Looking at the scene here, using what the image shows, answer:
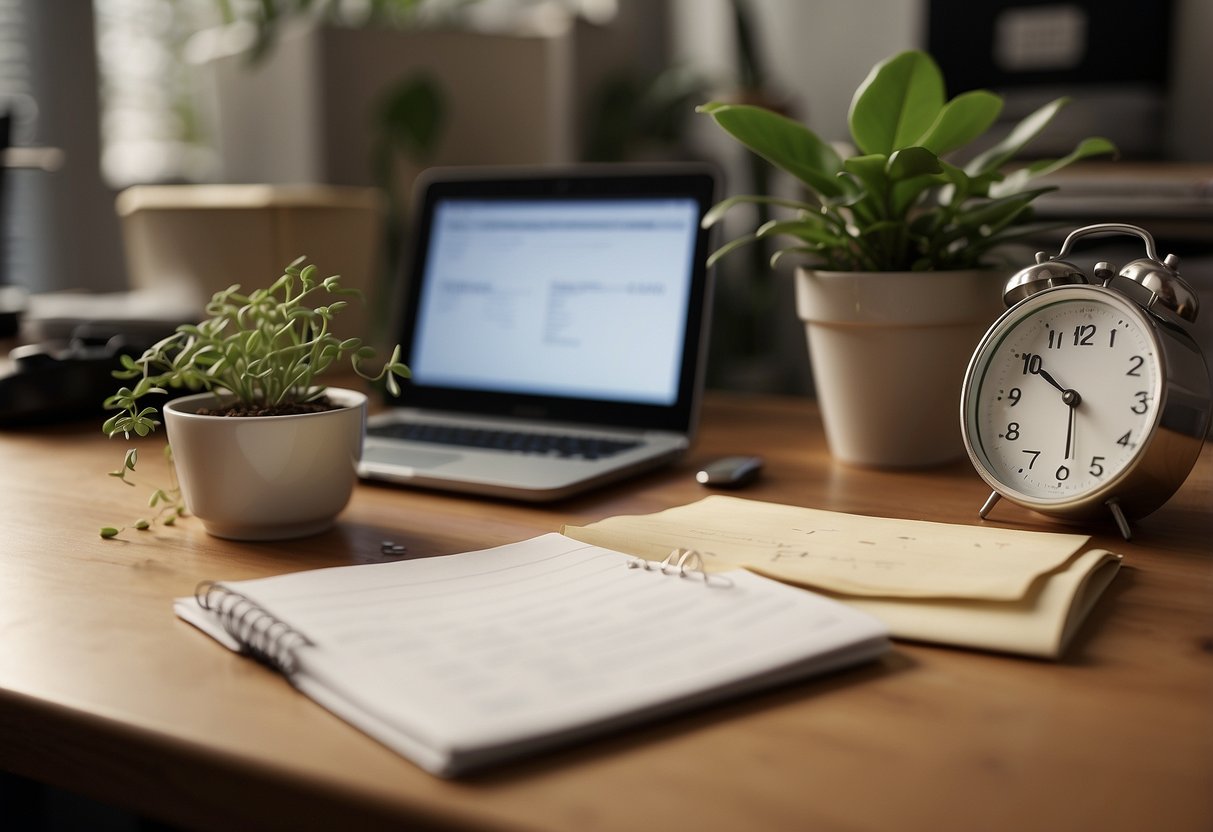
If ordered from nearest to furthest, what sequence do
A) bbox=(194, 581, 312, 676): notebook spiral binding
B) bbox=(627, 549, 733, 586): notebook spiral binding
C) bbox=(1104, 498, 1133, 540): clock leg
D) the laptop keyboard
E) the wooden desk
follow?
the wooden desk → bbox=(194, 581, 312, 676): notebook spiral binding → bbox=(627, 549, 733, 586): notebook spiral binding → bbox=(1104, 498, 1133, 540): clock leg → the laptop keyboard

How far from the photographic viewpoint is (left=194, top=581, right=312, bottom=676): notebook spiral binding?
0.51 m

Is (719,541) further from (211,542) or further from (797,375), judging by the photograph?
(797,375)

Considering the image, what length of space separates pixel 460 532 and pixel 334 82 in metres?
1.77

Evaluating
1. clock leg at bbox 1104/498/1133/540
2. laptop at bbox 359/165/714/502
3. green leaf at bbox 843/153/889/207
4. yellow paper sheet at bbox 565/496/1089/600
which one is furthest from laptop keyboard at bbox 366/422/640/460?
clock leg at bbox 1104/498/1133/540

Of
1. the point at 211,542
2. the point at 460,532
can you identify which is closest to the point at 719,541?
the point at 460,532

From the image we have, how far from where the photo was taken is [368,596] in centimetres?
58

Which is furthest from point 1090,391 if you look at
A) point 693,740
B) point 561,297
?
point 561,297

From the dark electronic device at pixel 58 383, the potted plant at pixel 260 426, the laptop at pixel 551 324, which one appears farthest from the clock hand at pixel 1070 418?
the dark electronic device at pixel 58 383

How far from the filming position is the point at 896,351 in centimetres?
91

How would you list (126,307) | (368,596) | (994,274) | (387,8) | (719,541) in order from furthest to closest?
(387,8)
(126,307)
(994,274)
(719,541)
(368,596)

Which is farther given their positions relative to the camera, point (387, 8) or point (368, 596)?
point (387, 8)

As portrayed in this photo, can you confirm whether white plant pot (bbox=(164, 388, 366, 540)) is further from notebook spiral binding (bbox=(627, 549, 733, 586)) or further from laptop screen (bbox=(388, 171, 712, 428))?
laptop screen (bbox=(388, 171, 712, 428))

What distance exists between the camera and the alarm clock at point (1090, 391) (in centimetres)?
71

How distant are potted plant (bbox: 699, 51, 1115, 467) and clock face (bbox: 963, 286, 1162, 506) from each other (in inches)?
4.9
